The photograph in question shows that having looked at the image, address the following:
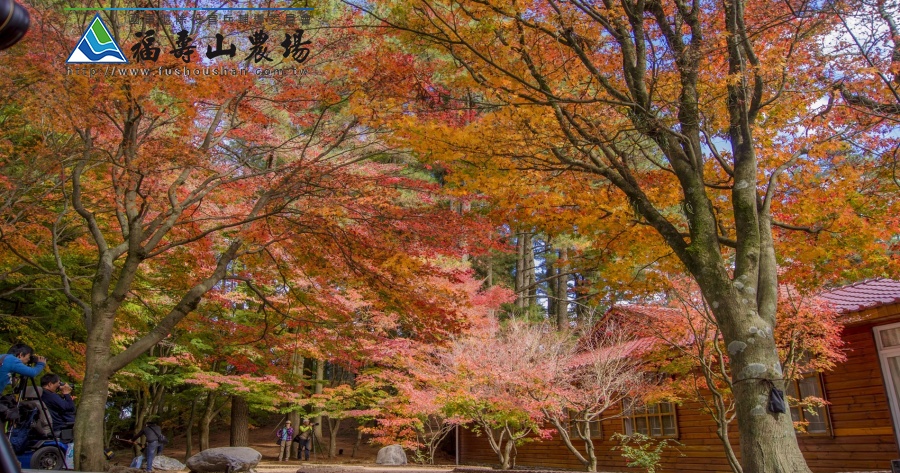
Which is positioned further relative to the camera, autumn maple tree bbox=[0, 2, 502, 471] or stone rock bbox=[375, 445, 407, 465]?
stone rock bbox=[375, 445, 407, 465]

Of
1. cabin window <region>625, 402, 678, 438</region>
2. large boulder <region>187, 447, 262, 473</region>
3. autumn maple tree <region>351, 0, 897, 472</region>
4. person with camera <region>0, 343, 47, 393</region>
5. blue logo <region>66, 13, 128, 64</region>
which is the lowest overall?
large boulder <region>187, 447, 262, 473</region>

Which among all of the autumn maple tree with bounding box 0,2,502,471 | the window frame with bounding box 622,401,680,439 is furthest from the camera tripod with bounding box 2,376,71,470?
the window frame with bounding box 622,401,680,439

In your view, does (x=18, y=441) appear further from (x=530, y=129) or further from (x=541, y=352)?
(x=541, y=352)

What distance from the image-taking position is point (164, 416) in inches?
960

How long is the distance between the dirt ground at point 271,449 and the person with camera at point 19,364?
14.9 meters

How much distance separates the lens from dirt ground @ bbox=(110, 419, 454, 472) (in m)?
21.5

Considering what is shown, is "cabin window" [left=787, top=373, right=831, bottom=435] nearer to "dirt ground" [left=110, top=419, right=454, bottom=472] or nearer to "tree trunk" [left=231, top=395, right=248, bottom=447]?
"dirt ground" [left=110, top=419, right=454, bottom=472]

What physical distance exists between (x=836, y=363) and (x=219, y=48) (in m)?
11.7

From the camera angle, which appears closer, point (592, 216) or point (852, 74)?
point (852, 74)

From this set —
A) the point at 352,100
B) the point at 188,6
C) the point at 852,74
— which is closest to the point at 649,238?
the point at 852,74

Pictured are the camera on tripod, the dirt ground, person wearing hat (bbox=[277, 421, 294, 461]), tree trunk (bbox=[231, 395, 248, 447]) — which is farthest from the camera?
the dirt ground

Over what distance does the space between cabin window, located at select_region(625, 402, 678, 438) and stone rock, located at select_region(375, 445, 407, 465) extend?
22.5 ft

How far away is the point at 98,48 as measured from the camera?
756 cm

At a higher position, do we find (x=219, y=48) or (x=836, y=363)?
(x=219, y=48)
